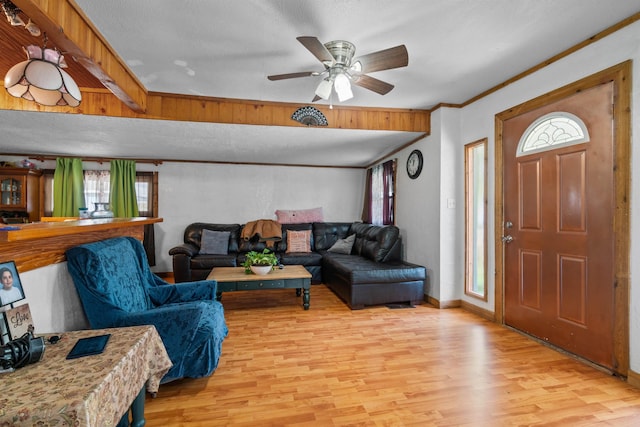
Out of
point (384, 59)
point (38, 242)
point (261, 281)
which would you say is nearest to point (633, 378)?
point (384, 59)

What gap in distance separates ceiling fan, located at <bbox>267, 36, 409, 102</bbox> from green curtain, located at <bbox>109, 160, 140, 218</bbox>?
13.4 feet

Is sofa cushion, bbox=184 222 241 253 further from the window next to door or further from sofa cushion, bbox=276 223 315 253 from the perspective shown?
the window next to door

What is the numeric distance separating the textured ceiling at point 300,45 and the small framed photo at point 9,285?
1.55 meters

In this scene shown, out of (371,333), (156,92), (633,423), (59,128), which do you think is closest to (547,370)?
(633,423)

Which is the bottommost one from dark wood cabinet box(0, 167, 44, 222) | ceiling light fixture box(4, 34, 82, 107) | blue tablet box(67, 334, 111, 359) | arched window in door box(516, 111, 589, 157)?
blue tablet box(67, 334, 111, 359)

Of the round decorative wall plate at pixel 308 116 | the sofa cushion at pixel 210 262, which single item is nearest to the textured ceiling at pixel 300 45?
the round decorative wall plate at pixel 308 116

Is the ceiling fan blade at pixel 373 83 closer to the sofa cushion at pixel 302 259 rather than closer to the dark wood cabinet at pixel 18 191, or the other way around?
the sofa cushion at pixel 302 259

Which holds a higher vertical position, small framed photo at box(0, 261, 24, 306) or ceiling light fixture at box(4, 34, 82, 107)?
ceiling light fixture at box(4, 34, 82, 107)

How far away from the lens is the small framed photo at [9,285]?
110cm

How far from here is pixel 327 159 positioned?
5.32 metres

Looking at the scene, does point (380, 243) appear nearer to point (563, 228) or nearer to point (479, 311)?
point (479, 311)

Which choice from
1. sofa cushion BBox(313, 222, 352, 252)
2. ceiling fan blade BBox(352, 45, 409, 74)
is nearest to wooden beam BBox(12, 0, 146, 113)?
ceiling fan blade BBox(352, 45, 409, 74)

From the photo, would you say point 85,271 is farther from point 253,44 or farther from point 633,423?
point 633,423

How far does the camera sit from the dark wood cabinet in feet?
15.2
